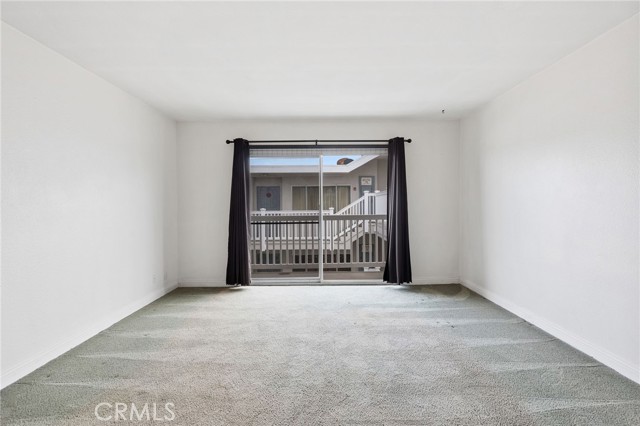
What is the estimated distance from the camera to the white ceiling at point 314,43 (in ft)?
6.61

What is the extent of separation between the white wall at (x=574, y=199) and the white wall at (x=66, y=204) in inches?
159

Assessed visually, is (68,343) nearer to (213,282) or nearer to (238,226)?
(213,282)

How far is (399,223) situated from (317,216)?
2.03 meters

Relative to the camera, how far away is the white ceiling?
A: 2016mm

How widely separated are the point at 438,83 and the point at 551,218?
5.26 ft

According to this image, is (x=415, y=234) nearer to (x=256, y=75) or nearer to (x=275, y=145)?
(x=275, y=145)

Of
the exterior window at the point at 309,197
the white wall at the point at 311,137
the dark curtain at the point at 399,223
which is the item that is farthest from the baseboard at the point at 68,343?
the exterior window at the point at 309,197

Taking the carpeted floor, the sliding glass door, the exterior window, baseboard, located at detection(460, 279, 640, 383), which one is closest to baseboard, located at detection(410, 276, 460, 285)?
the sliding glass door

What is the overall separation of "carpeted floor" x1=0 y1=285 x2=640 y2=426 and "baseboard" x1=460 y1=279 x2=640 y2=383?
69mm

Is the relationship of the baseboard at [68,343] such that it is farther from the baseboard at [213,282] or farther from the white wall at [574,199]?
the white wall at [574,199]

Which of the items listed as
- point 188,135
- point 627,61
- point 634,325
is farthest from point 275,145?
point 634,325

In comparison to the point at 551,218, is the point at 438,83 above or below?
above

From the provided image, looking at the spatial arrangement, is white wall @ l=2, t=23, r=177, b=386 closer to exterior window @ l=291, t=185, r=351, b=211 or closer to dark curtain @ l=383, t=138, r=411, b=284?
dark curtain @ l=383, t=138, r=411, b=284

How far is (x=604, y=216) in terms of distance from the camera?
2383mm
